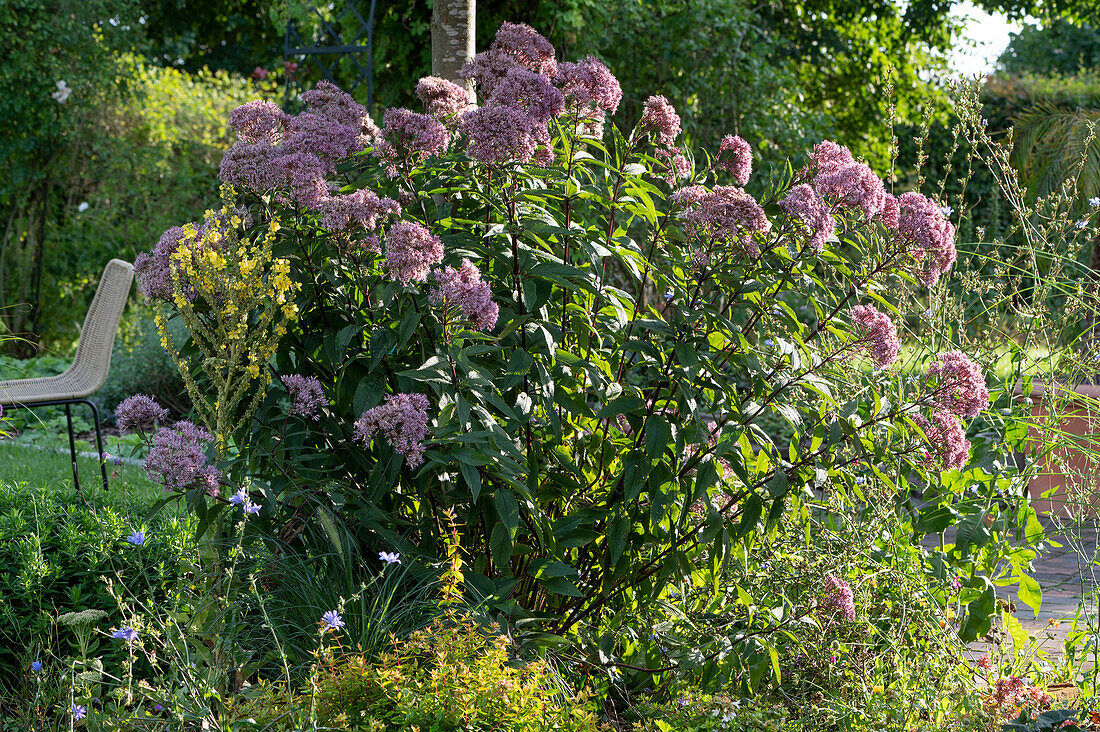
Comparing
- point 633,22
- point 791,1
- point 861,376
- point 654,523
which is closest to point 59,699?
point 654,523

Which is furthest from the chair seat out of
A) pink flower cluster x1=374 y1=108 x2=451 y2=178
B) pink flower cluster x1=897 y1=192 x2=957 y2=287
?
pink flower cluster x1=897 y1=192 x2=957 y2=287

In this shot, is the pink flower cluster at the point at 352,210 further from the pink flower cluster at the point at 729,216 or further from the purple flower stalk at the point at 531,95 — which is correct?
the pink flower cluster at the point at 729,216

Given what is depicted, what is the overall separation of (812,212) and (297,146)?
116cm

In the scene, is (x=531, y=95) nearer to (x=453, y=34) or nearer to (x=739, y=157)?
(x=739, y=157)

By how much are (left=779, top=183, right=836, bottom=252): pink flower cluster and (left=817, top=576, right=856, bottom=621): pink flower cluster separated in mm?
906

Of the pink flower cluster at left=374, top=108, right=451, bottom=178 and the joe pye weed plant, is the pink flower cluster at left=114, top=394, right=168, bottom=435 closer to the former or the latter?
the joe pye weed plant

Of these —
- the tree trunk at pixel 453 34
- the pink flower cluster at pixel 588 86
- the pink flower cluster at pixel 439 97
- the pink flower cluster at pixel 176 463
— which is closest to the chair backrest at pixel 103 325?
the tree trunk at pixel 453 34

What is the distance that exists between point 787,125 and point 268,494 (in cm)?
746

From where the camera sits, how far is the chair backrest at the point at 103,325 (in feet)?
13.5

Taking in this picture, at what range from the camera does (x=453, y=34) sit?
3.38 meters

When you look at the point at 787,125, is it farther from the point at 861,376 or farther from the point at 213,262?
the point at 213,262

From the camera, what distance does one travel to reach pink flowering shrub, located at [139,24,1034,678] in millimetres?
2031

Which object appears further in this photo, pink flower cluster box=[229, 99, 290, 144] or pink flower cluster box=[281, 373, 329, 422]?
pink flower cluster box=[229, 99, 290, 144]

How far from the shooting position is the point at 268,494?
200 centimetres
